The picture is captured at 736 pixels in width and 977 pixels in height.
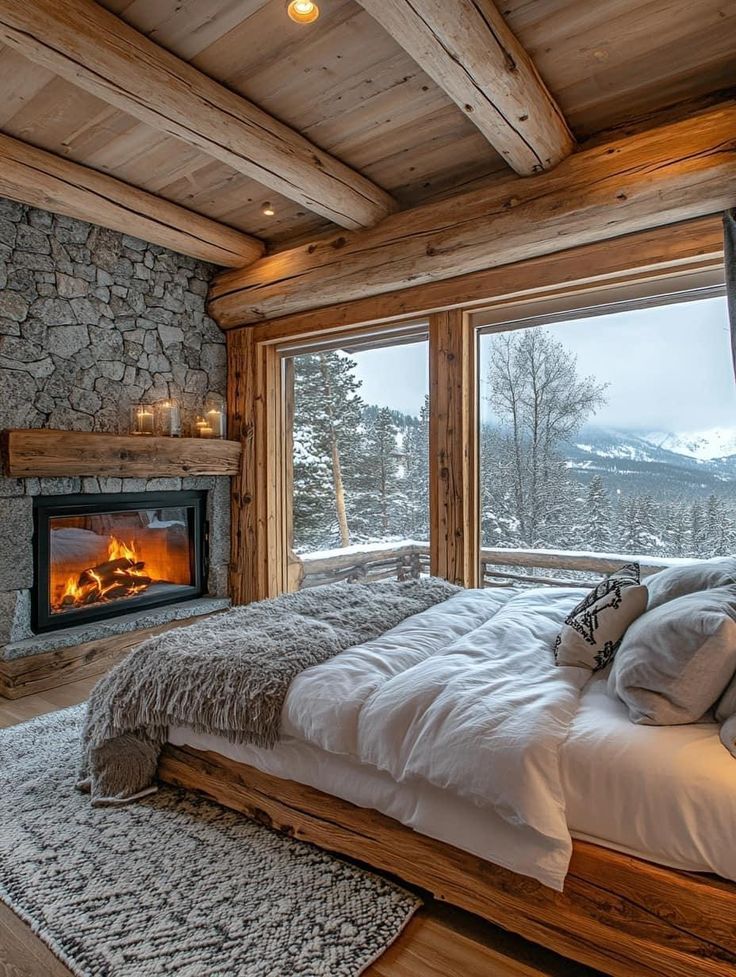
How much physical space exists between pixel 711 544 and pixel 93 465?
132 inches

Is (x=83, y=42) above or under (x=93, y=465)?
above

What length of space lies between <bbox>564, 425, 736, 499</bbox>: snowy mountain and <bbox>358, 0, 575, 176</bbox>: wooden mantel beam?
1425mm

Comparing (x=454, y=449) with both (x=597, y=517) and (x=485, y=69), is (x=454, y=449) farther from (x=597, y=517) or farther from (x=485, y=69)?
(x=485, y=69)

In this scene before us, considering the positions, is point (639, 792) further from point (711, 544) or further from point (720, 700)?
point (711, 544)

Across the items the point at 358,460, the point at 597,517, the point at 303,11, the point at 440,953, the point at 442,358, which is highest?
the point at 303,11

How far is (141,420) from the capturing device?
12.7 feet

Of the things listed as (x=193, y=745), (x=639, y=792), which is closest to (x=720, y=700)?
(x=639, y=792)

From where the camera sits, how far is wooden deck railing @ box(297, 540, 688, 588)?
3.18m

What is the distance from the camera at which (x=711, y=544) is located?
2.89 m

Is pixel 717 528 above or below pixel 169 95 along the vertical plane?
below

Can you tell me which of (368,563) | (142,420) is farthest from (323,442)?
(142,420)

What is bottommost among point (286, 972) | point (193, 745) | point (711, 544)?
point (286, 972)

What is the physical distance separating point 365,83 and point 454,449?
6.15ft

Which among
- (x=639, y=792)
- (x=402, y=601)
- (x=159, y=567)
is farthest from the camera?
(x=159, y=567)
